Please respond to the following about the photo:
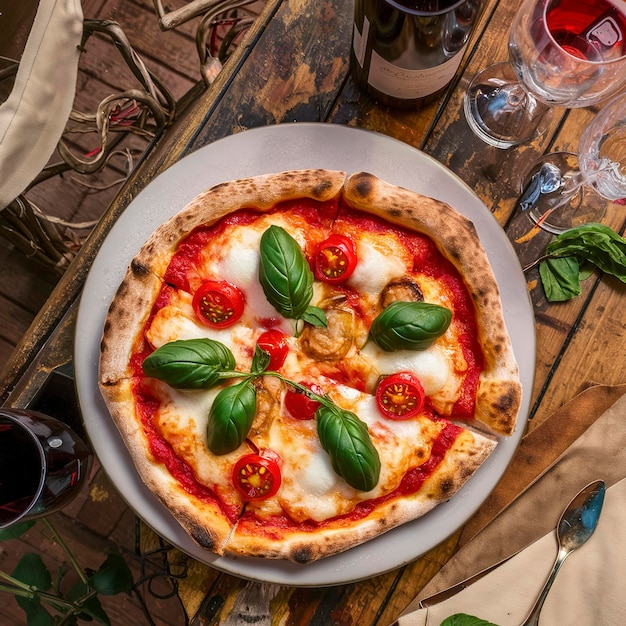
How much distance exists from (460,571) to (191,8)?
2.22 meters

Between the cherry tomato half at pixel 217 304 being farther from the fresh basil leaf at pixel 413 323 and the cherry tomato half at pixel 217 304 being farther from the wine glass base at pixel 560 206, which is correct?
the wine glass base at pixel 560 206

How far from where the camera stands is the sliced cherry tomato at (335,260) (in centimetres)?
214

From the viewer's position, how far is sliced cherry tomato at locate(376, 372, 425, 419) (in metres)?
2.11

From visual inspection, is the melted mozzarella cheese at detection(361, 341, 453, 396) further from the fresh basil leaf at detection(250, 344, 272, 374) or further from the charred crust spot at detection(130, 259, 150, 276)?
the charred crust spot at detection(130, 259, 150, 276)

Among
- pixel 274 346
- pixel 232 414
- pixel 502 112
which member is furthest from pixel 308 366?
pixel 502 112

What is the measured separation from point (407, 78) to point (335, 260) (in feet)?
1.99

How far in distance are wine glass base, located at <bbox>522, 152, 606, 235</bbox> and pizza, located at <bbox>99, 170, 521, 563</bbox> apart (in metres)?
0.47

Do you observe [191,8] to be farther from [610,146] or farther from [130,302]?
[610,146]

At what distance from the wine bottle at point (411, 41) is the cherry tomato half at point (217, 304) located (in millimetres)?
840

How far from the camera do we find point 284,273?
200 cm

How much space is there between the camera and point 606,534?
2303 mm

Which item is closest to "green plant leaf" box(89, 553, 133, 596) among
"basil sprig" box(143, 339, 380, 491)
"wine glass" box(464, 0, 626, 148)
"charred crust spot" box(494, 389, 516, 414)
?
"basil sprig" box(143, 339, 380, 491)

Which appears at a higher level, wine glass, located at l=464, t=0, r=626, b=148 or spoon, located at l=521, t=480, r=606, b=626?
wine glass, located at l=464, t=0, r=626, b=148

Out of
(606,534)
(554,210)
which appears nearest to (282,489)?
(606,534)
